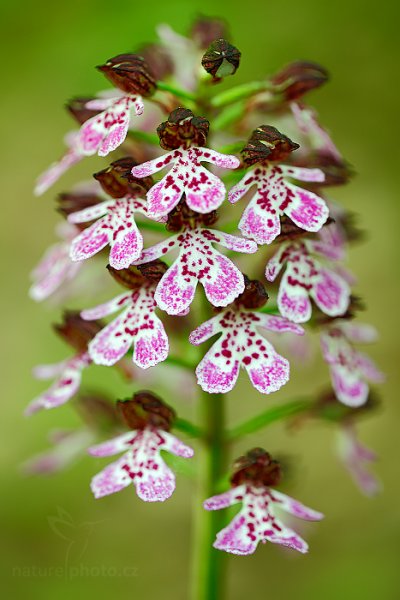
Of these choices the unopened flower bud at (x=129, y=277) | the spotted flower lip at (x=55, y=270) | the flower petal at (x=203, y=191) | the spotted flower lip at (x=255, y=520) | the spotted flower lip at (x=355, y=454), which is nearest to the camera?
the flower petal at (x=203, y=191)

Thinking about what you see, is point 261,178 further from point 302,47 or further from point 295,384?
point 302,47

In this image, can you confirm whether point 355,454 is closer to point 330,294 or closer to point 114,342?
point 330,294

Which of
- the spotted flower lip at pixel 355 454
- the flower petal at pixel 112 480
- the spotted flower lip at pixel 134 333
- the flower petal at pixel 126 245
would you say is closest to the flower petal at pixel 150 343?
the spotted flower lip at pixel 134 333

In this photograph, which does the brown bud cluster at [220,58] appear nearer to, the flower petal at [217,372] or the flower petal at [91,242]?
the flower petal at [91,242]

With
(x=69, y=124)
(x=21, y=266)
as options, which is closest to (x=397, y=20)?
(x=69, y=124)

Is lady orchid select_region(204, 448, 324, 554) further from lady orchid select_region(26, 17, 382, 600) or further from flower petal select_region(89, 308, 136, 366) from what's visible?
flower petal select_region(89, 308, 136, 366)

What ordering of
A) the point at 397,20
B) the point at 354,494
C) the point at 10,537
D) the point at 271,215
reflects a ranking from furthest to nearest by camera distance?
the point at 397,20 < the point at 354,494 < the point at 10,537 < the point at 271,215

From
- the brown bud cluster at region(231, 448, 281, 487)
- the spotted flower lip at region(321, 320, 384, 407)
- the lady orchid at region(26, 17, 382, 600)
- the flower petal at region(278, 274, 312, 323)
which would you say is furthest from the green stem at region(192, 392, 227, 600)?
the flower petal at region(278, 274, 312, 323)
